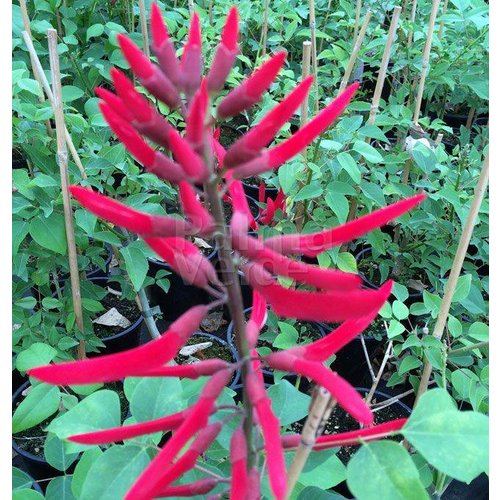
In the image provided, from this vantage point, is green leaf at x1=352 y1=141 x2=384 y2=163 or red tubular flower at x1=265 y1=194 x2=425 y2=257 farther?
green leaf at x1=352 y1=141 x2=384 y2=163

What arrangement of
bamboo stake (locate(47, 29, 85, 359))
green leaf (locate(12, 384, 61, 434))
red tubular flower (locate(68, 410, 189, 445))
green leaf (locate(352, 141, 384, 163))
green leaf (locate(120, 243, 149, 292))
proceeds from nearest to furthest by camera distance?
1. red tubular flower (locate(68, 410, 189, 445))
2. green leaf (locate(12, 384, 61, 434))
3. bamboo stake (locate(47, 29, 85, 359))
4. green leaf (locate(120, 243, 149, 292))
5. green leaf (locate(352, 141, 384, 163))

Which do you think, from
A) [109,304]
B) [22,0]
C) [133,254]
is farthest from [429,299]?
[109,304]

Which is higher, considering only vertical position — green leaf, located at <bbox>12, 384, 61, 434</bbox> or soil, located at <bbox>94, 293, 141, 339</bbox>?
green leaf, located at <bbox>12, 384, 61, 434</bbox>

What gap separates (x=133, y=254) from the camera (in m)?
1.19

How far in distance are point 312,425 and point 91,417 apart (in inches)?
13.0

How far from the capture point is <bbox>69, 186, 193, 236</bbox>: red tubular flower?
1.61 ft

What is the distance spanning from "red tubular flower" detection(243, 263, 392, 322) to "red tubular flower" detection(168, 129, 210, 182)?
94 mm

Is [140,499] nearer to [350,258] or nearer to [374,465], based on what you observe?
[374,465]

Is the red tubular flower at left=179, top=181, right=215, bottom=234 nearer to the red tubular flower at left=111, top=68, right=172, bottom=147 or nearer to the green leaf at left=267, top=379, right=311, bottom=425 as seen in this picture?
the red tubular flower at left=111, top=68, right=172, bottom=147

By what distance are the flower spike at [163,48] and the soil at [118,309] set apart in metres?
1.39

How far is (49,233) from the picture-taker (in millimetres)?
1165

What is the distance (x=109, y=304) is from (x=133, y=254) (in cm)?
84

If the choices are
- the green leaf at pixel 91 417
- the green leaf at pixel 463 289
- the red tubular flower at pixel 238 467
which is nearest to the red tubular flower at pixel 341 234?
the red tubular flower at pixel 238 467

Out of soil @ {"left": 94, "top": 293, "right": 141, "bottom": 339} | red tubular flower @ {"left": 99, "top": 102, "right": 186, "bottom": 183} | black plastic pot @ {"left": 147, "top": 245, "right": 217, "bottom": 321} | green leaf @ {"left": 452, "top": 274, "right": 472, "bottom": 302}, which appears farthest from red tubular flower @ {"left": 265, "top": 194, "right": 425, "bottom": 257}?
black plastic pot @ {"left": 147, "top": 245, "right": 217, "bottom": 321}
